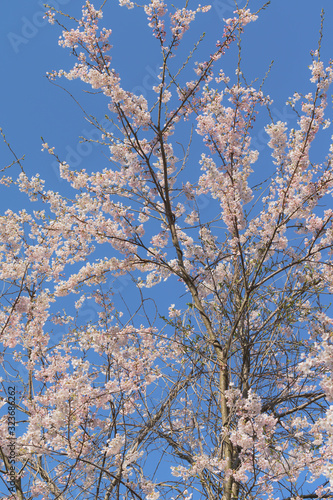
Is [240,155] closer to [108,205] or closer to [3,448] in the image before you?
[108,205]

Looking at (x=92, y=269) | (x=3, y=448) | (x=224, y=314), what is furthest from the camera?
(x=92, y=269)

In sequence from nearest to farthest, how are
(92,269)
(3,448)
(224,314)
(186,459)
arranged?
(3,448), (186,459), (224,314), (92,269)

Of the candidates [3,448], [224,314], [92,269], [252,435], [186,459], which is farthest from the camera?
[92,269]

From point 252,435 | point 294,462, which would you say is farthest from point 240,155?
point 294,462

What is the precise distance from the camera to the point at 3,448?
389 cm

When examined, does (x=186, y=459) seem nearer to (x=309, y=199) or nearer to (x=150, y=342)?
(x=150, y=342)

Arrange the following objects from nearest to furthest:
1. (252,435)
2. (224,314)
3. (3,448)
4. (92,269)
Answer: (252,435), (3,448), (224,314), (92,269)

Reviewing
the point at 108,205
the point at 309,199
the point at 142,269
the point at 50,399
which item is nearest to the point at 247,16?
the point at 309,199

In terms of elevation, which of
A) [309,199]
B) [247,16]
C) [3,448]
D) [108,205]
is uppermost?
[247,16]

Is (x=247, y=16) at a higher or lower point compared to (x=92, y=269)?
higher

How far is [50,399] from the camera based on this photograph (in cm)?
407

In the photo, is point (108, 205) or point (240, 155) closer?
point (240, 155)

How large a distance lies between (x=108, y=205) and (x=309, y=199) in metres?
2.27

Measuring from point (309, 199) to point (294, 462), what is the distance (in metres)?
2.59
